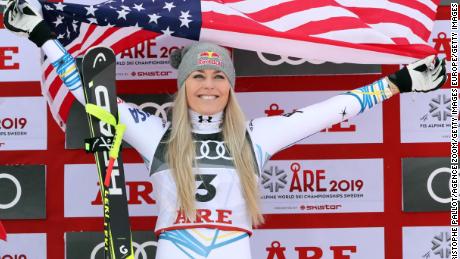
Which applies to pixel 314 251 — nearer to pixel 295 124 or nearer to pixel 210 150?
pixel 295 124

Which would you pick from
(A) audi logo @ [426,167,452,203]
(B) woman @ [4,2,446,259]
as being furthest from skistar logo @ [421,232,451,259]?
(B) woman @ [4,2,446,259]

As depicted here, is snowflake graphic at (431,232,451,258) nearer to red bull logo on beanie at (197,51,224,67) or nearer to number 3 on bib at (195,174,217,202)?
number 3 on bib at (195,174,217,202)

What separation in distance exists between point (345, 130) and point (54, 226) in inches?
61.9

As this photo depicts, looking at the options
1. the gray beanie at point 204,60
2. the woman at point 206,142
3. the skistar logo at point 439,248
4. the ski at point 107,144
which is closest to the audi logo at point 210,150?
the woman at point 206,142

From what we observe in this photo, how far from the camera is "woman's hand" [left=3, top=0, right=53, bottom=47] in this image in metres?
3.12

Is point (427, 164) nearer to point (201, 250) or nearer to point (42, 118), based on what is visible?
point (201, 250)

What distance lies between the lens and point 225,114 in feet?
10.7

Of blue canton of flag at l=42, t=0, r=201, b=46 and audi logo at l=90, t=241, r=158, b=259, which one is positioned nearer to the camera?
blue canton of flag at l=42, t=0, r=201, b=46

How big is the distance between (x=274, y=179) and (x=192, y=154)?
2.71 ft

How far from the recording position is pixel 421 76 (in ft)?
11.0

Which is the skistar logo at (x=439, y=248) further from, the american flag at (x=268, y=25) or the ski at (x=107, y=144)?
the ski at (x=107, y=144)

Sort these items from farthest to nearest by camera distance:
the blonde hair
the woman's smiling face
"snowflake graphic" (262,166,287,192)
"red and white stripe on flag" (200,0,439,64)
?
"snowflake graphic" (262,166,287,192), "red and white stripe on flag" (200,0,439,64), the woman's smiling face, the blonde hair

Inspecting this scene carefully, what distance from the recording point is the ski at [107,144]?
2.87 m

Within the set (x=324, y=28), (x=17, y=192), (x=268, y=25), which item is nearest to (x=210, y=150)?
(x=268, y=25)
